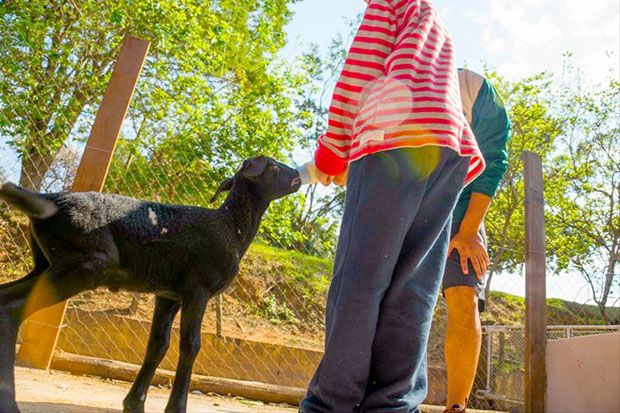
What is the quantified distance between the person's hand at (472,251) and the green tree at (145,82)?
12.9 ft

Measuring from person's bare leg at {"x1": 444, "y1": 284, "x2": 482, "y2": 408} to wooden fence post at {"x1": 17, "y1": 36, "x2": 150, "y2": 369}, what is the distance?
2609 mm

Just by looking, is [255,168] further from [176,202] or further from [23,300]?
[176,202]

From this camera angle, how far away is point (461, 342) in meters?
2.72

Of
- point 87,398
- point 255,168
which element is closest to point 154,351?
point 87,398

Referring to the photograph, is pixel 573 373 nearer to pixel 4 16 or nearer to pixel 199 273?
pixel 199 273

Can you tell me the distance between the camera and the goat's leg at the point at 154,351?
251cm

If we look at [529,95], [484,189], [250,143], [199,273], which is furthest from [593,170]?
[199,273]

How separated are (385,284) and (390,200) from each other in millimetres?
280

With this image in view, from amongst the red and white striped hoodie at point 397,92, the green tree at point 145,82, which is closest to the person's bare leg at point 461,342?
the red and white striped hoodie at point 397,92

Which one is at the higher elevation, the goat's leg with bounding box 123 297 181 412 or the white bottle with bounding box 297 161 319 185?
the white bottle with bounding box 297 161 319 185

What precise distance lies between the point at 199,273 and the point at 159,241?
262mm

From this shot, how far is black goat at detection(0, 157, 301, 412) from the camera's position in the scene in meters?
2.14

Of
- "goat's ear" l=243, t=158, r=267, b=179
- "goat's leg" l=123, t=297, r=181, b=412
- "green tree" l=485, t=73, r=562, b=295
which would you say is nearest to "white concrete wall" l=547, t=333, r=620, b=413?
"goat's ear" l=243, t=158, r=267, b=179

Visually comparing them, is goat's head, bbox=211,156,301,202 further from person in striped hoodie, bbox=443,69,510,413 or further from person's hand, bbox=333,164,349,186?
person in striped hoodie, bbox=443,69,510,413
